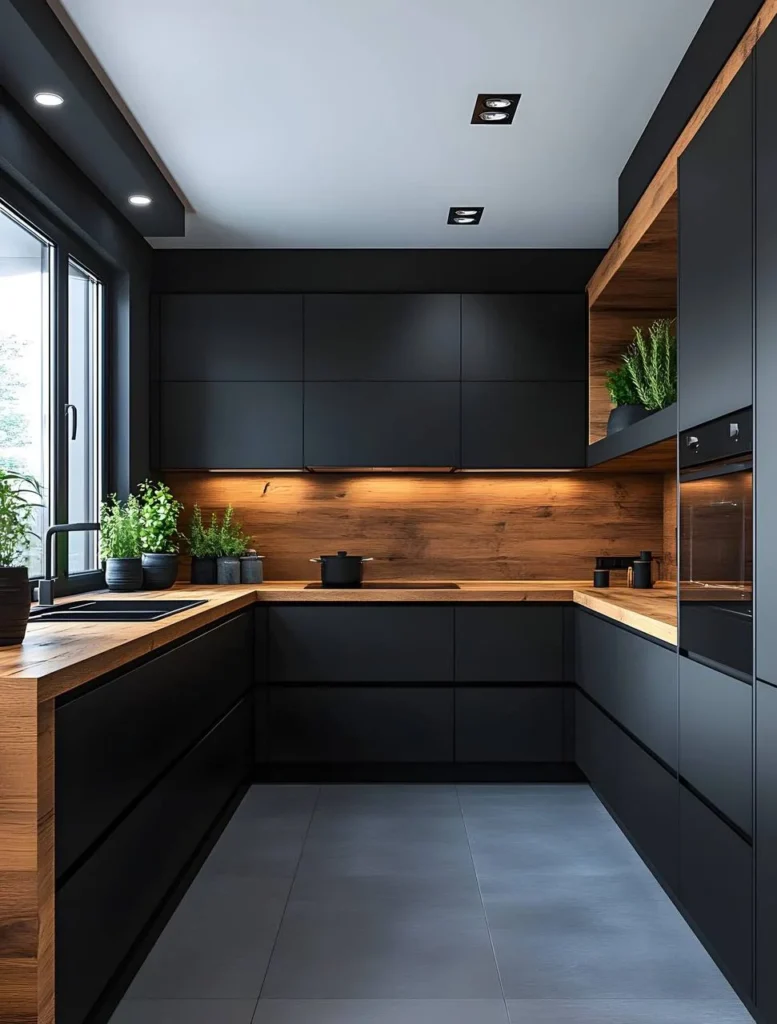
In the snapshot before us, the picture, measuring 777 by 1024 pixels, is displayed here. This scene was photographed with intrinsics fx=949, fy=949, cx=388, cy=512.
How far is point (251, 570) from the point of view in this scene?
4.73m

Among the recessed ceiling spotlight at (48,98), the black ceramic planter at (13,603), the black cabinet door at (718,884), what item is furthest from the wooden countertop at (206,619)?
the recessed ceiling spotlight at (48,98)

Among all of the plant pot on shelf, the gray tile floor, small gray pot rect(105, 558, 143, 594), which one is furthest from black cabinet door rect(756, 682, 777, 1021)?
small gray pot rect(105, 558, 143, 594)

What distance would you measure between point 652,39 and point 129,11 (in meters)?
1.48

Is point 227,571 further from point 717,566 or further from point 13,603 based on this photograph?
point 717,566

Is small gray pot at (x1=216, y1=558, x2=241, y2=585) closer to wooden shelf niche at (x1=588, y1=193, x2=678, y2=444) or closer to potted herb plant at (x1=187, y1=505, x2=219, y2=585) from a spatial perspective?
potted herb plant at (x1=187, y1=505, x2=219, y2=585)

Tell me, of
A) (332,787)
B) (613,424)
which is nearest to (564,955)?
(332,787)

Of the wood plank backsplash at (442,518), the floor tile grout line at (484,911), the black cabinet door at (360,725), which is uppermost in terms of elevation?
the wood plank backsplash at (442,518)

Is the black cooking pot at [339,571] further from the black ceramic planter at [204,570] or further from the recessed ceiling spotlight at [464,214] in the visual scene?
the recessed ceiling spotlight at [464,214]

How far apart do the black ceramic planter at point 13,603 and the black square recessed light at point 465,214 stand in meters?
2.77

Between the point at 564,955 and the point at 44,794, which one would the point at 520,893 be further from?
the point at 44,794

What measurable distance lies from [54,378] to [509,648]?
224cm

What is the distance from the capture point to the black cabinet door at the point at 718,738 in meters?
2.09

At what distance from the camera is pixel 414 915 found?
2773mm

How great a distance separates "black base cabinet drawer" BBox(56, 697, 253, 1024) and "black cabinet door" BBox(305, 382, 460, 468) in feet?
5.42
